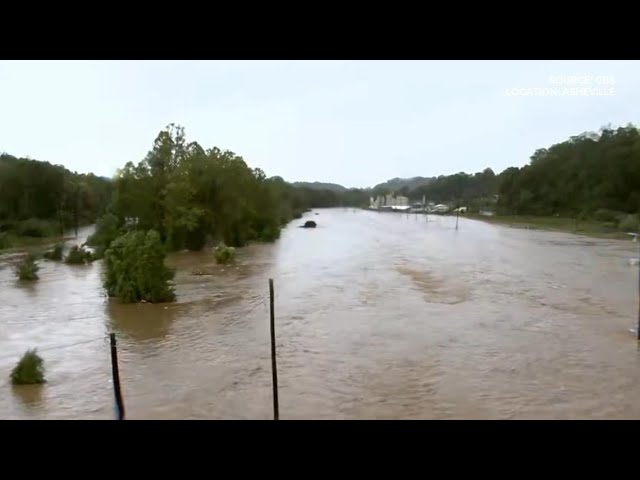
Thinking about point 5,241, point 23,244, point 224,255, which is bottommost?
point 224,255

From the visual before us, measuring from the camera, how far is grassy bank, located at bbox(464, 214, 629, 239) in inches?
449

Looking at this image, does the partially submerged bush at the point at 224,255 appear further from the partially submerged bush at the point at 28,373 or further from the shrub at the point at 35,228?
the partially submerged bush at the point at 28,373

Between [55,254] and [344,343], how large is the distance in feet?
31.8

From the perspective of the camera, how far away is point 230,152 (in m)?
A: 16.8

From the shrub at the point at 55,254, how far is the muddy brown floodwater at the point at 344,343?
40.1 inches

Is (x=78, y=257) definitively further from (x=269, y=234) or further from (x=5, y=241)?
(x=269, y=234)

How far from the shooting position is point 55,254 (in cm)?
1307

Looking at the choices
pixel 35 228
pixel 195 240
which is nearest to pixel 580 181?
pixel 195 240

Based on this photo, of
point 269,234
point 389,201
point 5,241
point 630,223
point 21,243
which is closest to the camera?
point 630,223

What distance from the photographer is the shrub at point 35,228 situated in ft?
42.4

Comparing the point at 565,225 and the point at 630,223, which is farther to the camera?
the point at 565,225

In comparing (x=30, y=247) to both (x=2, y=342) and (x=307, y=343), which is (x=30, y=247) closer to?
(x=2, y=342)

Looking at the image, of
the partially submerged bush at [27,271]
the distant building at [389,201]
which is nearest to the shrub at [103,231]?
the partially submerged bush at [27,271]

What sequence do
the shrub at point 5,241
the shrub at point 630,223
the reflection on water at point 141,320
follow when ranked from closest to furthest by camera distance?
the reflection on water at point 141,320, the shrub at point 630,223, the shrub at point 5,241
